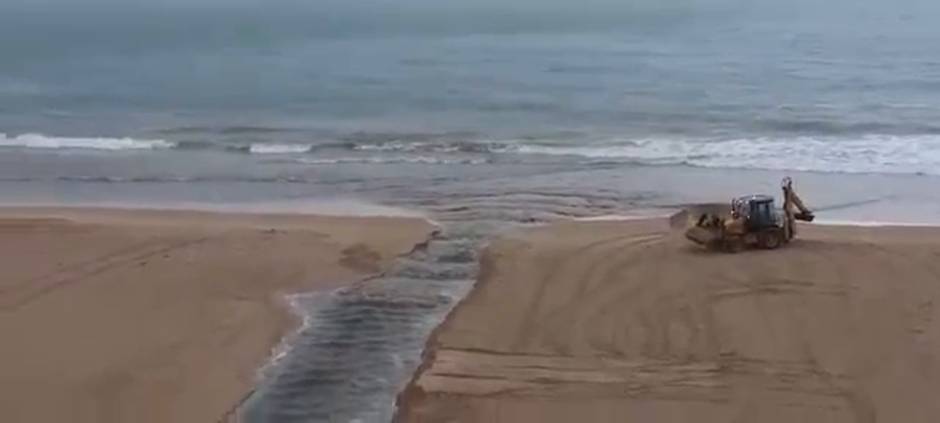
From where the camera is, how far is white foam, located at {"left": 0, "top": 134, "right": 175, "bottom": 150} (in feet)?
101

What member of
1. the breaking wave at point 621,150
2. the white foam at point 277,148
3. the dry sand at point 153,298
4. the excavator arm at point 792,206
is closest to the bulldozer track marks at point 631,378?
the dry sand at point 153,298

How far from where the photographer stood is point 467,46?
2372 inches

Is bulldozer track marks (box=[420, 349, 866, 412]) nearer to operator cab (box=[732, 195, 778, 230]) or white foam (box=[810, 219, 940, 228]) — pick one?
operator cab (box=[732, 195, 778, 230])

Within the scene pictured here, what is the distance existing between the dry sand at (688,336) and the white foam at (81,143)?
1519 cm

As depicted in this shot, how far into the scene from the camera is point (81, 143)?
3152 centimetres

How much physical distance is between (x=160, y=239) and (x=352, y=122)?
15.8 meters

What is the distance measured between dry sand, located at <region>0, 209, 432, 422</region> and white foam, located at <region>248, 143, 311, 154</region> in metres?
8.17

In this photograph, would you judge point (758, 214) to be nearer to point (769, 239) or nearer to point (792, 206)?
point (769, 239)

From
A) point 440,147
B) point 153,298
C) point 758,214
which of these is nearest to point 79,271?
point 153,298

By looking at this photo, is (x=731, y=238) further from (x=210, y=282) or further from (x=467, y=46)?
(x=467, y=46)

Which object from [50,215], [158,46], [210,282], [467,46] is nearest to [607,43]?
[467,46]

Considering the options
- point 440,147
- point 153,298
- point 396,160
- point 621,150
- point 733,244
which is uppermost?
point 440,147

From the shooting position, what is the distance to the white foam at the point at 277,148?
29.8m

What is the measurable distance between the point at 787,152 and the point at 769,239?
10.8 m
